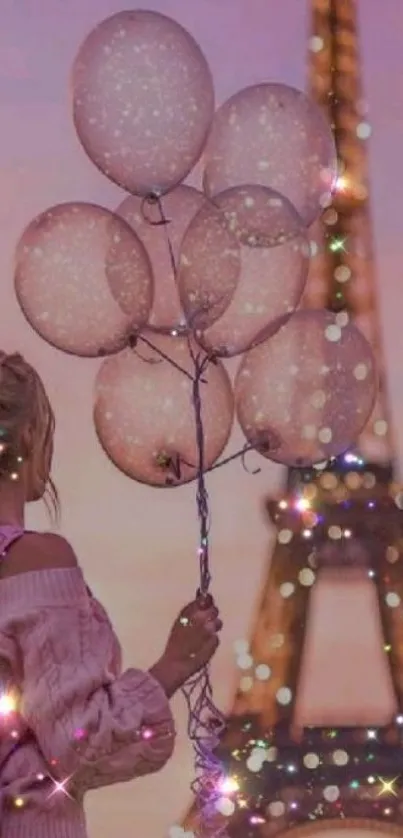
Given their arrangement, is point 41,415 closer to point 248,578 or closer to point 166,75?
point 166,75

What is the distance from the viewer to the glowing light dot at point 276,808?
2.98 metres

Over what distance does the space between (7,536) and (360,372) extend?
0.63 m

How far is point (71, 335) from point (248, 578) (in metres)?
0.96

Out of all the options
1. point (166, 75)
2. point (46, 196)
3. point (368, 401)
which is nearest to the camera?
point (166, 75)

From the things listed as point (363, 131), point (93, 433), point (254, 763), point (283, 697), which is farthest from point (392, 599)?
point (363, 131)

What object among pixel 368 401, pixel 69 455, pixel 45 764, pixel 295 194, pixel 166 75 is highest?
pixel 166 75

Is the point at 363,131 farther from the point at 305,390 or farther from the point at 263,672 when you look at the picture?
the point at 263,672

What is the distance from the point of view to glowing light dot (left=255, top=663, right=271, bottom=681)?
3021 millimetres

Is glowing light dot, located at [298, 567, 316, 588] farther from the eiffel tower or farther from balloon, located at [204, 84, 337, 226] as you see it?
balloon, located at [204, 84, 337, 226]

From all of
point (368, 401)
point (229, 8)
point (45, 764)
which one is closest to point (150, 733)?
point (45, 764)

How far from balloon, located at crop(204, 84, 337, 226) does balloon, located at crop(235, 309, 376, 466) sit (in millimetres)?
152

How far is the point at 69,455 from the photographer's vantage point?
7.11ft

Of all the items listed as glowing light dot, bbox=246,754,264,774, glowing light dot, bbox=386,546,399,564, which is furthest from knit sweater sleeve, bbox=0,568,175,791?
glowing light dot, bbox=386,546,399,564

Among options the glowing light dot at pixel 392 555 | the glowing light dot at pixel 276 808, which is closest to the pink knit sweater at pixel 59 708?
the glowing light dot at pixel 276 808
